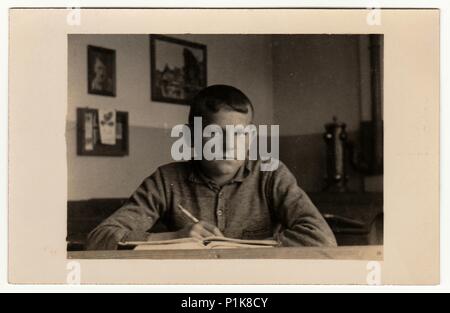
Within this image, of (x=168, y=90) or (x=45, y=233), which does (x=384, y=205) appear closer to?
(x=168, y=90)

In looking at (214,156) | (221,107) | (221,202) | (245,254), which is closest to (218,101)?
(221,107)

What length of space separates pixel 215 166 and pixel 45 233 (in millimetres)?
404

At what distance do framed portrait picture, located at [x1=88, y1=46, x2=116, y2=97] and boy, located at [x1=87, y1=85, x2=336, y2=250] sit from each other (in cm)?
20

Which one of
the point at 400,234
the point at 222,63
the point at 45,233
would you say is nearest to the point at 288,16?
the point at 222,63

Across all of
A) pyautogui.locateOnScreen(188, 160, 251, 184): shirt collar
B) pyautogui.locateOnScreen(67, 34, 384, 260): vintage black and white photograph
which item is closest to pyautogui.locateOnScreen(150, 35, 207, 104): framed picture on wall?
pyautogui.locateOnScreen(67, 34, 384, 260): vintage black and white photograph

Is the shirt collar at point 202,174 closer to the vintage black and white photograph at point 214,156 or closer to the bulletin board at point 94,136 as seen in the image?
the vintage black and white photograph at point 214,156

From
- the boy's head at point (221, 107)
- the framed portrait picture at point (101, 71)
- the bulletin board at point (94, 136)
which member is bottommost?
the bulletin board at point (94, 136)

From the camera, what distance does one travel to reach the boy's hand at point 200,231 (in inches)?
94.3

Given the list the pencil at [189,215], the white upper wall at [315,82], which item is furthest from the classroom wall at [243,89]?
the pencil at [189,215]

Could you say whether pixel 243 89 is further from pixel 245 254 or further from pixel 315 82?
pixel 245 254

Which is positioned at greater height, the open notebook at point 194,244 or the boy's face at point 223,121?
the boy's face at point 223,121

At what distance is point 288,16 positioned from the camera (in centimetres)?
239

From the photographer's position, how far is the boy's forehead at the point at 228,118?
2.42 metres

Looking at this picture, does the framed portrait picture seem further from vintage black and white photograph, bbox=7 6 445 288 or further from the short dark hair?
the short dark hair
